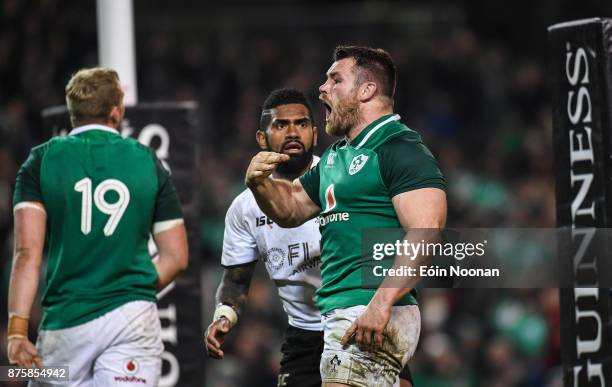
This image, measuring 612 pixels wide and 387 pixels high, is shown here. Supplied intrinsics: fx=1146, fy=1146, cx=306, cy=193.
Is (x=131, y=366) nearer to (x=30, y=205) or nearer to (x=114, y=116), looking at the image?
(x=30, y=205)

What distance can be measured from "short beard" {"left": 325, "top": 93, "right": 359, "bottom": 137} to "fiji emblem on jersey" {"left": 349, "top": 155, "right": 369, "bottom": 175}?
21 centimetres

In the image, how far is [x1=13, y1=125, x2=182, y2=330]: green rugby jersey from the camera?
17.3ft

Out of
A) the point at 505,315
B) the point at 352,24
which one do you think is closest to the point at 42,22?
the point at 352,24

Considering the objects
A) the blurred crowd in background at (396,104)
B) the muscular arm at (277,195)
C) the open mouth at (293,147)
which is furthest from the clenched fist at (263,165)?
the blurred crowd in background at (396,104)

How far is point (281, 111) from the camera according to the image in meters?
6.12

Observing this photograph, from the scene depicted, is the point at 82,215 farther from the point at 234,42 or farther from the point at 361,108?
the point at 234,42

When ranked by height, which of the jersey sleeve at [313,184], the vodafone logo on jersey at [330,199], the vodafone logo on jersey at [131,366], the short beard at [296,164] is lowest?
the vodafone logo on jersey at [131,366]

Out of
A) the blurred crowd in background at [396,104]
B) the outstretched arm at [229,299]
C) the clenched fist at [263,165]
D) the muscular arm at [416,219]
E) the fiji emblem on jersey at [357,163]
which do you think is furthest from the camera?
the blurred crowd in background at [396,104]

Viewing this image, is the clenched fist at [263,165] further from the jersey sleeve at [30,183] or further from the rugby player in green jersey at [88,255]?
the jersey sleeve at [30,183]

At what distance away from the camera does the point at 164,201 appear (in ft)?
18.2

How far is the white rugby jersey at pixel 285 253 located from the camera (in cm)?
599

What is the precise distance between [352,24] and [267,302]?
18.2 feet

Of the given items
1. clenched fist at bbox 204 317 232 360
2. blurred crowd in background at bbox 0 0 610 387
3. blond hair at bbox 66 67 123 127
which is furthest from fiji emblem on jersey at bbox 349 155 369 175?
blurred crowd in background at bbox 0 0 610 387

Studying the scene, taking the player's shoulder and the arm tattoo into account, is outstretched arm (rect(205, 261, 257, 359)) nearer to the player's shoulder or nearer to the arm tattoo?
the arm tattoo
